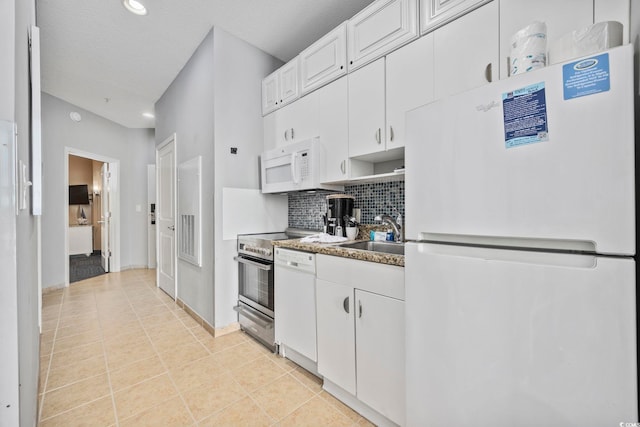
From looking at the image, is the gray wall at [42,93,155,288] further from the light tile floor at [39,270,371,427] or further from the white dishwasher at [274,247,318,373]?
the white dishwasher at [274,247,318,373]

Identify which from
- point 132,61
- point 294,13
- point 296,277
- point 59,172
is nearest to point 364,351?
point 296,277

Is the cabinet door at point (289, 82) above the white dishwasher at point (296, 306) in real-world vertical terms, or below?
above

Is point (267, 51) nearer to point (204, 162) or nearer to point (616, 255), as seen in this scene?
point (204, 162)

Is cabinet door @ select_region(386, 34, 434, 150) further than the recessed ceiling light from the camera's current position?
No

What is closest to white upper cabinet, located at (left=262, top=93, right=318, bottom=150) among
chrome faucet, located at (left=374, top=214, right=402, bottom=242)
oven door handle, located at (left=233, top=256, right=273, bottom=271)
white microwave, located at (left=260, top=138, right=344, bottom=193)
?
white microwave, located at (left=260, top=138, right=344, bottom=193)

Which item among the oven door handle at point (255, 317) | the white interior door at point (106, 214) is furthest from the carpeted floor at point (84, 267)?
the oven door handle at point (255, 317)

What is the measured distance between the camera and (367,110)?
71.4 inches

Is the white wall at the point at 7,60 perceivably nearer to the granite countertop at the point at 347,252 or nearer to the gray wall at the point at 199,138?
the granite countertop at the point at 347,252

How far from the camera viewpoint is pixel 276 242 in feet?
6.55

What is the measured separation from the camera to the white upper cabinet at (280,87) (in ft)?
7.74

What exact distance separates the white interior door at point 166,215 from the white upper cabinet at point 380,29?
8.28 feet

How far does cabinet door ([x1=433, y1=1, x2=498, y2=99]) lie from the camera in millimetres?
1290

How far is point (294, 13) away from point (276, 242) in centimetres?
190

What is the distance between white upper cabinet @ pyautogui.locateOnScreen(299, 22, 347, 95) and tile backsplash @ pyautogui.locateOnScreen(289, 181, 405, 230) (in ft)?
2.90
